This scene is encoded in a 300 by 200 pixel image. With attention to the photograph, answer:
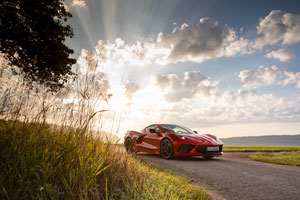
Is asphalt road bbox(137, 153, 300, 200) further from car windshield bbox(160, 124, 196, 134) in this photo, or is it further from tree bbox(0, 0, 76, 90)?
tree bbox(0, 0, 76, 90)

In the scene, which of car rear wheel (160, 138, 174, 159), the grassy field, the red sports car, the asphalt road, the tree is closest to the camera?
the grassy field

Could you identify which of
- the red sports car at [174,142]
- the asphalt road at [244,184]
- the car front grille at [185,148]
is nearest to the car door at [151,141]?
the red sports car at [174,142]

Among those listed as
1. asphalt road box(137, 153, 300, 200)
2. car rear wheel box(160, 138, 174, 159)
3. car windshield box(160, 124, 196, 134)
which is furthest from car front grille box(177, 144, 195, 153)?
asphalt road box(137, 153, 300, 200)

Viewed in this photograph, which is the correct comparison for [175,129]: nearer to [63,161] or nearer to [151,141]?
[151,141]

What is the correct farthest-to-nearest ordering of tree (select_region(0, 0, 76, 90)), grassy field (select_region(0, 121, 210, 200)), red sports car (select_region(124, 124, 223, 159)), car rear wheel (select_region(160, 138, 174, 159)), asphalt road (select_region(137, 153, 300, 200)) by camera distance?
tree (select_region(0, 0, 76, 90)) → car rear wheel (select_region(160, 138, 174, 159)) → red sports car (select_region(124, 124, 223, 159)) → asphalt road (select_region(137, 153, 300, 200)) → grassy field (select_region(0, 121, 210, 200))

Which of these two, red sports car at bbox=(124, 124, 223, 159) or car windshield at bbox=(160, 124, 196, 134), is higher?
car windshield at bbox=(160, 124, 196, 134)

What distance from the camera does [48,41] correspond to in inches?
368

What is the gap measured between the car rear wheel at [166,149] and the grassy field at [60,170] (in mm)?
3630

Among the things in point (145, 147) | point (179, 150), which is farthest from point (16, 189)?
point (145, 147)

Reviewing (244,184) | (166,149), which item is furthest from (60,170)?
(166,149)

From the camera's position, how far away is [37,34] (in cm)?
892

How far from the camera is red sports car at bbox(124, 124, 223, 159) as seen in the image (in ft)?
21.0

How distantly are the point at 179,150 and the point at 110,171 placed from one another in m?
4.26

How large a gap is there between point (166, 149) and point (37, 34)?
25.0 feet
